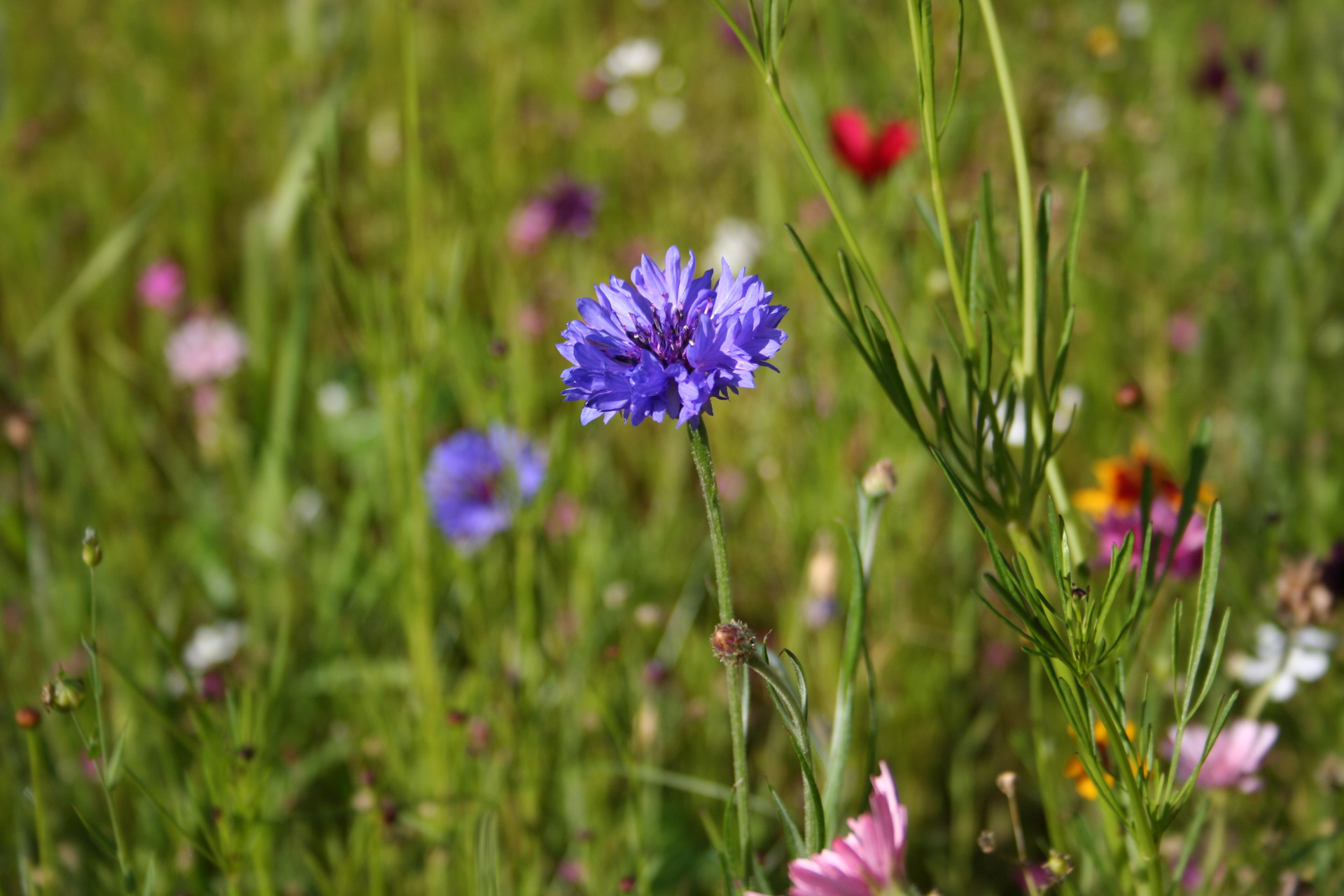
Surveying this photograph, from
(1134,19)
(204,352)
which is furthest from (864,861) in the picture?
(1134,19)

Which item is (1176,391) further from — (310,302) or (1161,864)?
(310,302)

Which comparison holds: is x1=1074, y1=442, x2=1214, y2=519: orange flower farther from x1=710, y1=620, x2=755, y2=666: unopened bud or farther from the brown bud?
x1=710, y1=620, x2=755, y2=666: unopened bud

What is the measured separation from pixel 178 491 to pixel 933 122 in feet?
4.52

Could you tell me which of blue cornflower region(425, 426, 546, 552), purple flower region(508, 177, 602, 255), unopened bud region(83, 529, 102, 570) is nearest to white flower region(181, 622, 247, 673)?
blue cornflower region(425, 426, 546, 552)

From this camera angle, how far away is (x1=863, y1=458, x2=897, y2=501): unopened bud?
67cm

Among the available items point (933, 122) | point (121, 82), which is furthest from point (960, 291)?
point (121, 82)

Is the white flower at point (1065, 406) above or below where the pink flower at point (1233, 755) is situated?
above

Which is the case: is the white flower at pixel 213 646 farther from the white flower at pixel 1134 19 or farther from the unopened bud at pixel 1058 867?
the white flower at pixel 1134 19

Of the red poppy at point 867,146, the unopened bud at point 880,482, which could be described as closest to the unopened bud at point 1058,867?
the unopened bud at point 880,482

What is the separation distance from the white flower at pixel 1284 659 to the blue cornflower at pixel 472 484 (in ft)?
2.41

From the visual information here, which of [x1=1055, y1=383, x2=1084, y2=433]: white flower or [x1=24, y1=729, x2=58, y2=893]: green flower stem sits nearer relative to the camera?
[x1=24, y1=729, x2=58, y2=893]: green flower stem

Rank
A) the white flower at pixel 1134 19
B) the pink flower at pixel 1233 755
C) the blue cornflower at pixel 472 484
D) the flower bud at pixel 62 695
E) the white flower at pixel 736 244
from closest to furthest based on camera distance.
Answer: the flower bud at pixel 62 695
the pink flower at pixel 1233 755
the blue cornflower at pixel 472 484
the white flower at pixel 736 244
the white flower at pixel 1134 19

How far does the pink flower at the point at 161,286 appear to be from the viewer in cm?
162

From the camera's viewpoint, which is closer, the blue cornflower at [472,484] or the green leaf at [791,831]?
the green leaf at [791,831]
